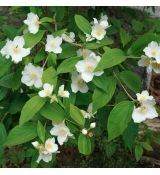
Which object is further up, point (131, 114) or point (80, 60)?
point (80, 60)

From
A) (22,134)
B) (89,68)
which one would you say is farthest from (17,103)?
(89,68)

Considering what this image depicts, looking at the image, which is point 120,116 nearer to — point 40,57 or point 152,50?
point 152,50

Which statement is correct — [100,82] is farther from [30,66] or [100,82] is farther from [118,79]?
[30,66]

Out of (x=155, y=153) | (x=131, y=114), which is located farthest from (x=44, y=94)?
(x=155, y=153)

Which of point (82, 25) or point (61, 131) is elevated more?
point (82, 25)

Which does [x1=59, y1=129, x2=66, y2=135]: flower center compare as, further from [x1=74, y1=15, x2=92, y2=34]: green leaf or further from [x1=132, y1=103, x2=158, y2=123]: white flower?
[x1=74, y1=15, x2=92, y2=34]: green leaf

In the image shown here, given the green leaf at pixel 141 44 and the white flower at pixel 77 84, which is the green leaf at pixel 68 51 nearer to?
the white flower at pixel 77 84
